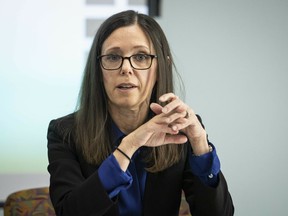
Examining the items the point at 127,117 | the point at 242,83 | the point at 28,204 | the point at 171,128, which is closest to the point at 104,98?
the point at 127,117

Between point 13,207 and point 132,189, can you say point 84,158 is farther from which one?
point 13,207

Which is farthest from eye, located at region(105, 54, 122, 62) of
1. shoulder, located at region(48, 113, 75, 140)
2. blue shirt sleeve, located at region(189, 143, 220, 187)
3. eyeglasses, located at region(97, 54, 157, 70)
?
blue shirt sleeve, located at region(189, 143, 220, 187)

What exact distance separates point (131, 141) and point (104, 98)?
0.30m

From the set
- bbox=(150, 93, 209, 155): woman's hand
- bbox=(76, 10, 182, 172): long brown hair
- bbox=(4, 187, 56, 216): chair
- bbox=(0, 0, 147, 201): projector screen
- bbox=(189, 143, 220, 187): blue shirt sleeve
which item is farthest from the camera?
bbox=(0, 0, 147, 201): projector screen

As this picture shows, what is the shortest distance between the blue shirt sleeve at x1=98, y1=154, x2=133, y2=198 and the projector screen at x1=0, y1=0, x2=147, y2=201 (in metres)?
1.25

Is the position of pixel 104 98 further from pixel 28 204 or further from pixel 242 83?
pixel 242 83

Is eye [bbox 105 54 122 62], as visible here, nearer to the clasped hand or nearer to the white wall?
the clasped hand

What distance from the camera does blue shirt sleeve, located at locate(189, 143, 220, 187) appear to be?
119 centimetres

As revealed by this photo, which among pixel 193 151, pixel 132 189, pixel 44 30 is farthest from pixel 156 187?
pixel 44 30

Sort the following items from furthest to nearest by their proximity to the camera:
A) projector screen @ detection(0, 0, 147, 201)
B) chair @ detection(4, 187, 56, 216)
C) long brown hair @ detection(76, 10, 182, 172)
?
projector screen @ detection(0, 0, 147, 201), chair @ detection(4, 187, 56, 216), long brown hair @ detection(76, 10, 182, 172)

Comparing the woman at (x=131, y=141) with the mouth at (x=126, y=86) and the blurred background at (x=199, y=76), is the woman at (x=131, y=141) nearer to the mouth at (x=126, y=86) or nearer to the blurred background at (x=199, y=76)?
the mouth at (x=126, y=86)

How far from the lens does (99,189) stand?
41.8 inches

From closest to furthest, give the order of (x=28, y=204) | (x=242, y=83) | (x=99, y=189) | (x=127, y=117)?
(x=99, y=189)
(x=127, y=117)
(x=28, y=204)
(x=242, y=83)

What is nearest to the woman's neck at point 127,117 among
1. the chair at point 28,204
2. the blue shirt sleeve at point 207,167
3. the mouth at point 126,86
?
the mouth at point 126,86
